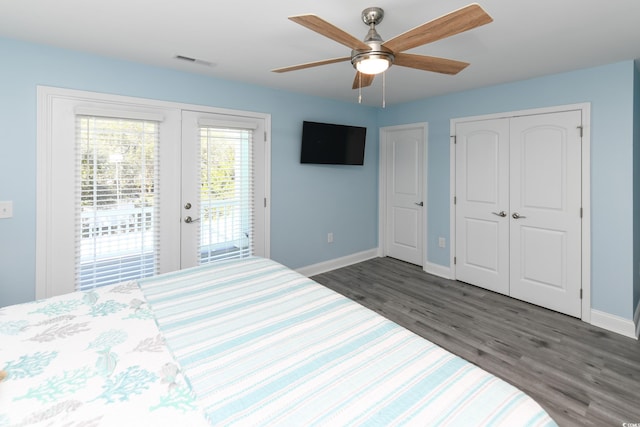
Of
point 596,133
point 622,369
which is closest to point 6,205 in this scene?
point 622,369

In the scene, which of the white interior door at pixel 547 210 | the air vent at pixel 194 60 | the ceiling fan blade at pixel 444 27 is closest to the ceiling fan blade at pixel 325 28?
the ceiling fan blade at pixel 444 27

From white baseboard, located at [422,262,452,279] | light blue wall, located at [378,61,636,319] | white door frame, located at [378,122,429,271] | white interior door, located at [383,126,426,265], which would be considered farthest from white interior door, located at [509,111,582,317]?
white interior door, located at [383,126,426,265]

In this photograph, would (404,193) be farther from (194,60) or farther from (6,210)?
(6,210)

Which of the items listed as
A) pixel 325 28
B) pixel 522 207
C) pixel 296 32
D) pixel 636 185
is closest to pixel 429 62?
pixel 325 28

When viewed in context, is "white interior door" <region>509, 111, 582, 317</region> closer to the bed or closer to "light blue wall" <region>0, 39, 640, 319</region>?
"light blue wall" <region>0, 39, 640, 319</region>

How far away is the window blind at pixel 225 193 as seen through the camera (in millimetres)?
3135

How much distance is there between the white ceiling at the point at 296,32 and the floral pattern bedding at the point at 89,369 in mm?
1731

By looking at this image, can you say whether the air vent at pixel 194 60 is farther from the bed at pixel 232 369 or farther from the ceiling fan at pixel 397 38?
the bed at pixel 232 369

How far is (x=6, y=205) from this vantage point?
2266 mm

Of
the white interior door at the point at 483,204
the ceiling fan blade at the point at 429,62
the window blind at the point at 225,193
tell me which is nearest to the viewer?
the ceiling fan blade at the point at 429,62

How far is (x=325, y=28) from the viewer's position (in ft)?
4.63

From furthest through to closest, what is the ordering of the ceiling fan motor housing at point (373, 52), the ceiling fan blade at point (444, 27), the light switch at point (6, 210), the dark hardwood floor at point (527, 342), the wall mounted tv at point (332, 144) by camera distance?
1. the wall mounted tv at point (332, 144)
2. the light switch at point (6, 210)
3. the dark hardwood floor at point (527, 342)
4. the ceiling fan motor housing at point (373, 52)
5. the ceiling fan blade at point (444, 27)

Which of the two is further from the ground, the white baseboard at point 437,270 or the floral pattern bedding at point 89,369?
the floral pattern bedding at point 89,369

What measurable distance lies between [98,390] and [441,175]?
3.92 metres
